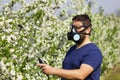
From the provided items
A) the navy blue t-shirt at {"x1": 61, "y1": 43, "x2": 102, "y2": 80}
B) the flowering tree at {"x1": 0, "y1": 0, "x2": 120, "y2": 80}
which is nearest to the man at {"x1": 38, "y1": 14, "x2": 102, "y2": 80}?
the navy blue t-shirt at {"x1": 61, "y1": 43, "x2": 102, "y2": 80}

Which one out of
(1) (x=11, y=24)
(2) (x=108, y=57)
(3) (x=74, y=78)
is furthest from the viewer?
(2) (x=108, y=57)

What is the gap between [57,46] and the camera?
1127 centimetres

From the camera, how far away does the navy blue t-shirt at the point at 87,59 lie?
15.2 ft

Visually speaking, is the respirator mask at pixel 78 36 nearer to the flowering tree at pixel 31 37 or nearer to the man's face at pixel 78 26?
the man's face at pixel 78 26

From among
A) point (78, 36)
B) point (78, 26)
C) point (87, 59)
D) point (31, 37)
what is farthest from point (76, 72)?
point (31, 37)

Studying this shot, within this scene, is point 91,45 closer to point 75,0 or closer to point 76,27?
point 76,27

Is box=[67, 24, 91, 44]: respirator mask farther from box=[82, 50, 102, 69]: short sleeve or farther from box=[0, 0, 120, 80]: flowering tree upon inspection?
box=[0, 0, 120, 80]: flowering tree

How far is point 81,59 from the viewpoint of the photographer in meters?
4.71

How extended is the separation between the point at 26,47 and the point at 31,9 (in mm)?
1079

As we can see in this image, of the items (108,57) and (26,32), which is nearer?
(26,32)

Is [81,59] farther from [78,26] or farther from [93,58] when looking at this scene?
[78,26]

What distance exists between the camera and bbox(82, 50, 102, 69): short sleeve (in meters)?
4.61

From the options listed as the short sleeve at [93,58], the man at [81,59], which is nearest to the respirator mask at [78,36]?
the man at [81,59]

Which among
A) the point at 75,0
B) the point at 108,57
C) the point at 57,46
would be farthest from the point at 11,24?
the point at 108,57
